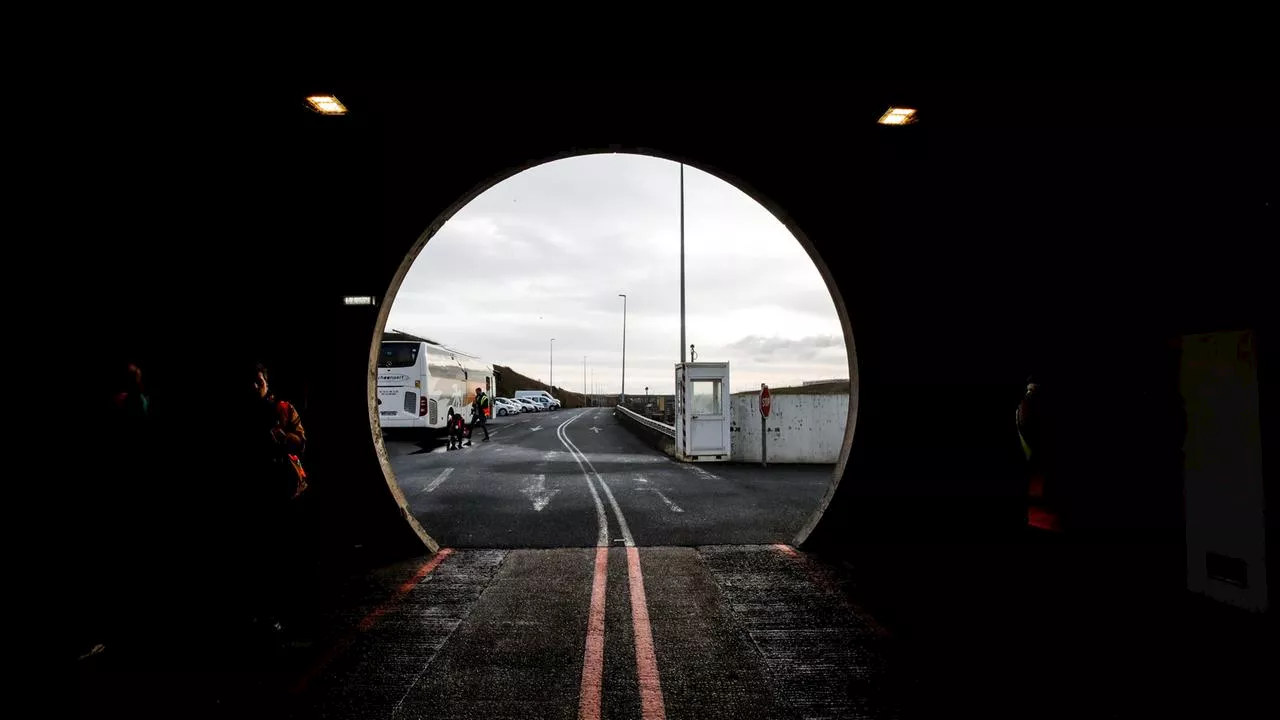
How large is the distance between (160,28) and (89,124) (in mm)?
1292

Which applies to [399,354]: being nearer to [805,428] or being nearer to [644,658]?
[805,428]

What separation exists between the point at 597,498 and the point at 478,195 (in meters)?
5.48

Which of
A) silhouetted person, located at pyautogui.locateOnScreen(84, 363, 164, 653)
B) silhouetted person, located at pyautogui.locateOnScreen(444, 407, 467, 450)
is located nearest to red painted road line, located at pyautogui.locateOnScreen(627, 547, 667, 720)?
silhouetted person, located at pyautogui.locateOnScreen(84, 363, 164, 653)

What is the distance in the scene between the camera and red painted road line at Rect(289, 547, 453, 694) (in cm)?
356

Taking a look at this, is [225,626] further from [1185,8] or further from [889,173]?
[1185,8]

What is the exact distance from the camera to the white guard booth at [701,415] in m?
15.8

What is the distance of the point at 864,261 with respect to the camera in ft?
20.5

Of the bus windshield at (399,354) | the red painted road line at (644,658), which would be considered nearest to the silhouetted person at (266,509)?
the red painted road line at (644,658)

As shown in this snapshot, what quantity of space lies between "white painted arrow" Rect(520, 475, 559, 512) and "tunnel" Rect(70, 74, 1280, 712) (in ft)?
9.64

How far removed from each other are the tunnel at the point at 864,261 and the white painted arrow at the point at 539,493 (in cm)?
294

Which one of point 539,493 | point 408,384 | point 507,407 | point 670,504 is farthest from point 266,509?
point 507,407

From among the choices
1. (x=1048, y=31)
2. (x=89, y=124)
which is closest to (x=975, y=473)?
(x=1048, y=31)

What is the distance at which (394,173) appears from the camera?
19.7 ft

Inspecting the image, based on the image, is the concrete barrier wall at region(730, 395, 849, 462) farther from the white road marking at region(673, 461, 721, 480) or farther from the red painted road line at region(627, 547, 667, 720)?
the red painted road line at region(627, 547, 667, 720)
